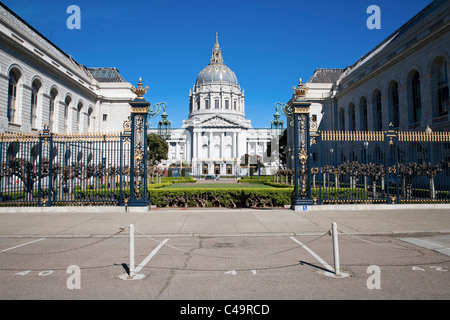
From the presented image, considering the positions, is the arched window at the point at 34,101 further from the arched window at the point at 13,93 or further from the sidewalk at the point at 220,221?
the sidewalk at the point at 220,221

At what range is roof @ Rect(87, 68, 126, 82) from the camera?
2201 inches

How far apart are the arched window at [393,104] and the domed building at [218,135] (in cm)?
6128

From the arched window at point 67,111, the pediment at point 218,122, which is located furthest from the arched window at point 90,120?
the pediment at point 218,122

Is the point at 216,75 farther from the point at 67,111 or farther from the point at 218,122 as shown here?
the point at 67,111

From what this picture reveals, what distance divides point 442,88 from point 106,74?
50.5 m

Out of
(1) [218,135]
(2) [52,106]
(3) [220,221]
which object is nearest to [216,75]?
(1) [218,135]

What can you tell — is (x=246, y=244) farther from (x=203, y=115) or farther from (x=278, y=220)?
(x=203, y=115)

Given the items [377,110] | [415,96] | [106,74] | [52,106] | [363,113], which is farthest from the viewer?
[106,74]

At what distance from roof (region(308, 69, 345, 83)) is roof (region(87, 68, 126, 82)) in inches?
1335

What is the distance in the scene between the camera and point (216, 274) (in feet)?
19.2

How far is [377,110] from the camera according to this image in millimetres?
39188

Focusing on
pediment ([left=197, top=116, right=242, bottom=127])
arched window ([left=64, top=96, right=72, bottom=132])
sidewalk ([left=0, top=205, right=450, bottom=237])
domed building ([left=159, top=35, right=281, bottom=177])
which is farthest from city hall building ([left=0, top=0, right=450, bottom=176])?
pediment ([left=197, top=116, right=242, bottom=127])

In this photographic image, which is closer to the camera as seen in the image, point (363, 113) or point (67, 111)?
point (67, 111)
